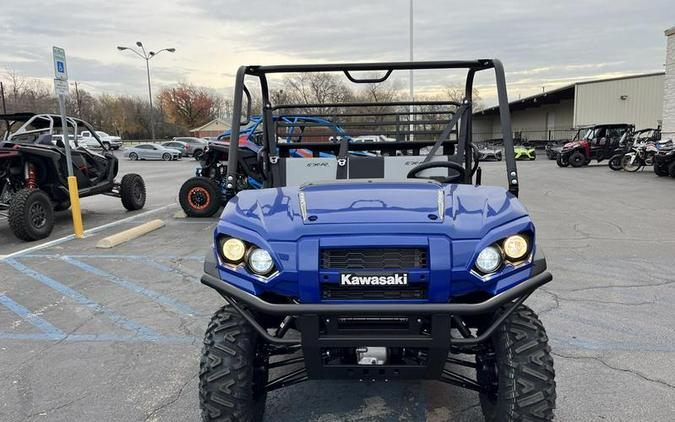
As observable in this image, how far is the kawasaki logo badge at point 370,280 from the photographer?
2053 millimetres

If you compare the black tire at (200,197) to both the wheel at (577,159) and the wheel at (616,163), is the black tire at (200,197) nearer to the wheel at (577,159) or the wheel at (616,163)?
the wheel at (616,163)

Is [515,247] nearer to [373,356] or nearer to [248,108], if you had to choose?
[373,356]

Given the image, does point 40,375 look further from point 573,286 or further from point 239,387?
→ point 573,286

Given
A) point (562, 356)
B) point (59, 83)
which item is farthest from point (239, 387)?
point (59, 83)

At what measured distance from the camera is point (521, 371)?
7.13 ft

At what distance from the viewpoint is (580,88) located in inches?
1369

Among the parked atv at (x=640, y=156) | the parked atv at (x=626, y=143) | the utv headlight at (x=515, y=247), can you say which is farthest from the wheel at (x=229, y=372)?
the parked atv at (x=626, y=143)

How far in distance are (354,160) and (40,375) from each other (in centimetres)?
255

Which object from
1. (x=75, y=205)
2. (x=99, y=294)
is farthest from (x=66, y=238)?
(x=99, y=294)

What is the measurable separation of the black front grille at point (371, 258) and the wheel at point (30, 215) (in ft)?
22.1

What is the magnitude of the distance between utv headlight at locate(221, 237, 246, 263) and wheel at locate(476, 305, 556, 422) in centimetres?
120

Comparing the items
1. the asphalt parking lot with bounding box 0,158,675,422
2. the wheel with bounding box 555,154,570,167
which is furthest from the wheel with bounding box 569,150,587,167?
the asphalt parking lot with bounding box 0,158,675,422

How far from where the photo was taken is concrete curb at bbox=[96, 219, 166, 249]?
6980mm

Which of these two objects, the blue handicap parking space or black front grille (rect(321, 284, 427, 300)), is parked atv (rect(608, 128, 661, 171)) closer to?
the blue handicap parking space
